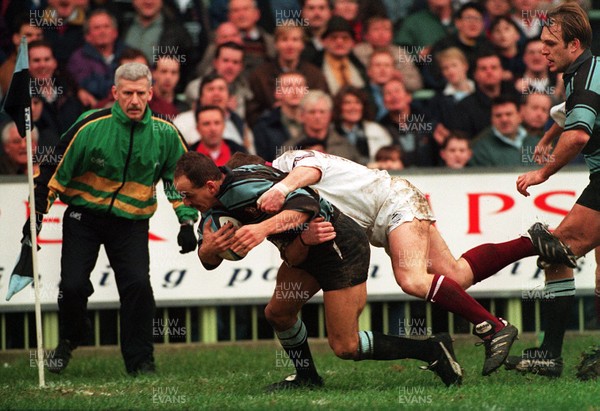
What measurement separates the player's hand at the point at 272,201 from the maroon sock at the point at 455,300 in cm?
128

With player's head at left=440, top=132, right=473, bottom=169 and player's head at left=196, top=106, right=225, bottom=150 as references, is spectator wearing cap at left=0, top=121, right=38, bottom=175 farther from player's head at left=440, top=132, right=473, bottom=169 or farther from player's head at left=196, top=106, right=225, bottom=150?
player's head at left=440, top=132, right=473, bottom=169

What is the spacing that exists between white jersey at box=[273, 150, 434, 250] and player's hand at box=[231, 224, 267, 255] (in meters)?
0.87

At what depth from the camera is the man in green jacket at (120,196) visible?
889 centimetres

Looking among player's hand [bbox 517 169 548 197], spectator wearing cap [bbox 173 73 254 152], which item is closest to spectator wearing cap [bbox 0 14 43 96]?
spectator wearing cap [bbox 173 73 254 152]

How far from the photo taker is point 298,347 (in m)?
8.07

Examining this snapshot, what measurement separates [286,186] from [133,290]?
8.15 ft

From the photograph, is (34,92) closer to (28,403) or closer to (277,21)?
(277,21)

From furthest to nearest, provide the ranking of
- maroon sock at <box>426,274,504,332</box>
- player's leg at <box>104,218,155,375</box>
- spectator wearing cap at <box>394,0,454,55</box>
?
spectator wearing cap at <box>394,0,454,55</box>, player's leg at <box>104,218,155,375</box>, maroon sock at <box>426,274,504,332</box>

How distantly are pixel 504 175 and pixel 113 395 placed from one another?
14.1 feet

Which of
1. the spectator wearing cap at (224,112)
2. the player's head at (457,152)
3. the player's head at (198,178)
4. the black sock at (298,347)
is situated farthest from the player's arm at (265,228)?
the player's head at (457,152)

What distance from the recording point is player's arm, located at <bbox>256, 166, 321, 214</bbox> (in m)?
6.91

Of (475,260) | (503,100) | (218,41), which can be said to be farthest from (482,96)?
(475,260)

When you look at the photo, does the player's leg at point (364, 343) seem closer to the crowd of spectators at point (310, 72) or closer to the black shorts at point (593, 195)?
the black shorts at point (593, 195)

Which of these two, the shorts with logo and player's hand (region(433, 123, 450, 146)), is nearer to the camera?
the shorts with logo
